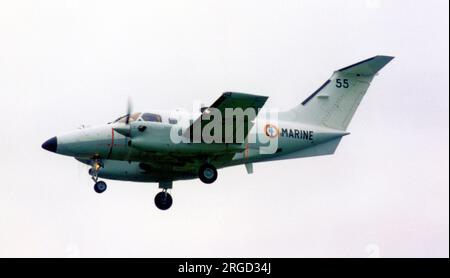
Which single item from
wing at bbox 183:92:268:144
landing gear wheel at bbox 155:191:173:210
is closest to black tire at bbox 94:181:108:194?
landing gear wheel at bbox 155:191:173:210

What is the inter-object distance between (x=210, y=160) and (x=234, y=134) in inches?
54.9

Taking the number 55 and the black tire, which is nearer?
the black tire

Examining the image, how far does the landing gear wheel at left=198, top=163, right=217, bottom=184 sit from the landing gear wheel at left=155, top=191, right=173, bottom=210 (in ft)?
8.96

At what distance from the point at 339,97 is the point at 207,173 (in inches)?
230

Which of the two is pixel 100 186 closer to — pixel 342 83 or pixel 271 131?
pixel 271 131

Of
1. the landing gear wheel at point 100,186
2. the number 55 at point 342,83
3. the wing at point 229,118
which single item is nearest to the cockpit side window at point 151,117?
the wing at point 229,118

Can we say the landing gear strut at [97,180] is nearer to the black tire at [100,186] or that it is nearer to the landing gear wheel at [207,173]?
the black tire at [100,186]

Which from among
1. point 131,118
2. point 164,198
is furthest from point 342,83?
point 131,118

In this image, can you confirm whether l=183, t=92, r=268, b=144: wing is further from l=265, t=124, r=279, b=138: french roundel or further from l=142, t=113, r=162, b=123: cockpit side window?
l=265, t=124, r=279, b=138: french roundel

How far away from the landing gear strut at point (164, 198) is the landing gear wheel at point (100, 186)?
2.46m

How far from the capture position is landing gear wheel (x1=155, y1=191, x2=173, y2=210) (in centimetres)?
3169

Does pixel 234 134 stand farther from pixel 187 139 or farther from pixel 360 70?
pixel 360 70

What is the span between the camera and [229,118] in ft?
Answer: 92.3

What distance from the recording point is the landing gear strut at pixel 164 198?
104 feet
